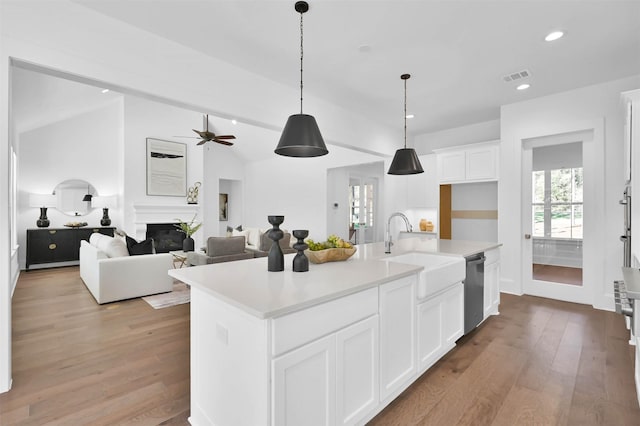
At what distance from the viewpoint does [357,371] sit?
1.67 m

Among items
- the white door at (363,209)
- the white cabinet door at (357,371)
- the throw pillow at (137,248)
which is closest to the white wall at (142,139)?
the throw pillow at (137,248)

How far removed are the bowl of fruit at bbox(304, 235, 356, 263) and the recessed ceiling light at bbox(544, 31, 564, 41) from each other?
2714 mm

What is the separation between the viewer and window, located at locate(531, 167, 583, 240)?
167 inches

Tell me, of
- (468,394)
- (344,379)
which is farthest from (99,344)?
(468,394)

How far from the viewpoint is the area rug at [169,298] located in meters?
4.22

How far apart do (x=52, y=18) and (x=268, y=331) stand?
2.85 meters

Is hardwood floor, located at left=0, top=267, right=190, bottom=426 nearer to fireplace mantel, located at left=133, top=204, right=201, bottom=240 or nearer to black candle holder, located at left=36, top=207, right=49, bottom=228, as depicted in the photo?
fireplace mantel, located at left=133, top=204, right=201, bottom=240

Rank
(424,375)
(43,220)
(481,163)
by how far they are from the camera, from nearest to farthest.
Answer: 1. (424,375)
2. (481,163)
3. (43,220)

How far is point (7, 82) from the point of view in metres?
2.16

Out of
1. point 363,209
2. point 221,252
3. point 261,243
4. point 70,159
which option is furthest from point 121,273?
point 363,209

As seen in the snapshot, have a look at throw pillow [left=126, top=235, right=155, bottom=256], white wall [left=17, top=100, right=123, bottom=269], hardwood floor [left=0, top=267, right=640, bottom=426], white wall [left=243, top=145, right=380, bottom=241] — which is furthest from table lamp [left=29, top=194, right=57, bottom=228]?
white wall [left=243, top=145, right=380, bottom=241]

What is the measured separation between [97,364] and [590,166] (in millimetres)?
5986

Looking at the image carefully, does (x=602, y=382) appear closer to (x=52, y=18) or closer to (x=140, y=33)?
(x=140, y=33)

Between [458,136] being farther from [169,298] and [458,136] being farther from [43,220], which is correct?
[43,220]
